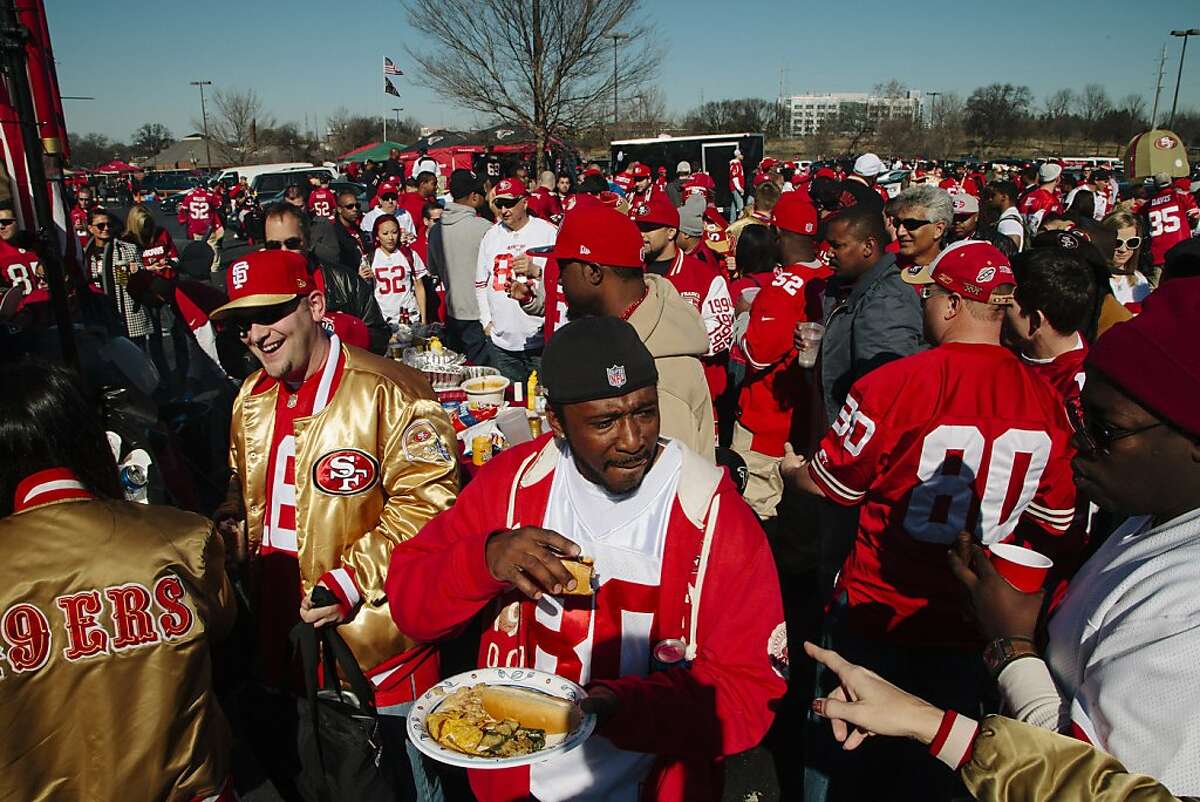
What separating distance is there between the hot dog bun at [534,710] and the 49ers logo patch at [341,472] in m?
1.12

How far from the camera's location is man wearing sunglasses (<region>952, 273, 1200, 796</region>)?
1322 mm

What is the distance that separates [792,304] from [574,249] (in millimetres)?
2386

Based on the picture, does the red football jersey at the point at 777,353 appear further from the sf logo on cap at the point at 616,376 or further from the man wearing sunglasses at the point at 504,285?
the sf logo on cap at the point at 616,376

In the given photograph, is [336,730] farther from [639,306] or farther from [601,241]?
[601,241]

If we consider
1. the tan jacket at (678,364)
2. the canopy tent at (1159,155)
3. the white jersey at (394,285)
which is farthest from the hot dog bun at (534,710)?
the canopy tent at (1159,155)

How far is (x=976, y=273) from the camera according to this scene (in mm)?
3010

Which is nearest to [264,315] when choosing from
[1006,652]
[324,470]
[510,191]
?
[324,470]

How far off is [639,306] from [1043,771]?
239 cm

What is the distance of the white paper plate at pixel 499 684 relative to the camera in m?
1.73

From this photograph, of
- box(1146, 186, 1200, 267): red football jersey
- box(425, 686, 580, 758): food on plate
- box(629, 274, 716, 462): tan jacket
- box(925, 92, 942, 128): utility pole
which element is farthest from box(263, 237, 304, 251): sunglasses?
box(925, 92, 942, 128): utility pole

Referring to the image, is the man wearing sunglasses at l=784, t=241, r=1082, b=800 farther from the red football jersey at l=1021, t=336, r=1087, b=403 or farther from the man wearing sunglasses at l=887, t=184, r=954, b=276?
the man wearing sunglasses at l=887, t=184, r=954, b=276

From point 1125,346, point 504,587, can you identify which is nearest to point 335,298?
point 504,587

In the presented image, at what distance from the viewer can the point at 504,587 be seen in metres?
2.08

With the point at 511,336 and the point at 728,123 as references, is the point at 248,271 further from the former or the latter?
the point at 728,123
